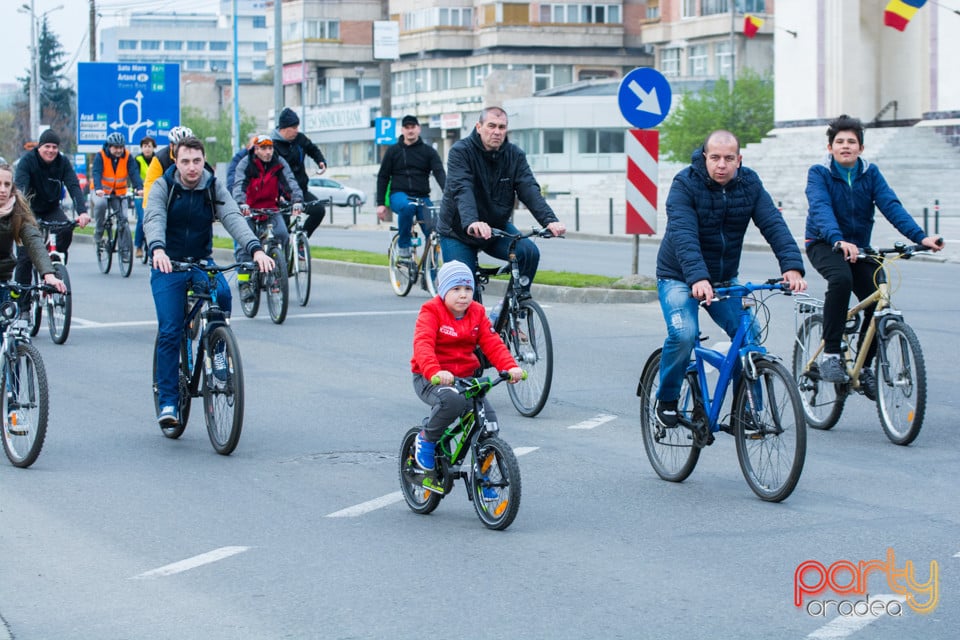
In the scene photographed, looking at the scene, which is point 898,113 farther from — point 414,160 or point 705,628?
point 705,628

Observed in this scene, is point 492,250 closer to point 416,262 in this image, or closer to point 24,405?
point 24,405

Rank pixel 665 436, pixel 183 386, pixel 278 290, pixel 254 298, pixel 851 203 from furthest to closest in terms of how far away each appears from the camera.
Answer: pixel 254 298
pixel 278 290
pixel 183 386
pixel 851 203
pixel 665 436

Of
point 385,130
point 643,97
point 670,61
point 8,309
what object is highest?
point 670,61

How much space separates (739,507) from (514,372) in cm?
133

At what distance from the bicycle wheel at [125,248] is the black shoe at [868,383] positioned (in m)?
14.3

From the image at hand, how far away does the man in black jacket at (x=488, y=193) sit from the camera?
10.5 metres

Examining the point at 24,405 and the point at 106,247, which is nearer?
the point at 24,405

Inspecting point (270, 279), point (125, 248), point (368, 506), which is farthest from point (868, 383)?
point (125, 248)

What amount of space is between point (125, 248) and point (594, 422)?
13.3 metres

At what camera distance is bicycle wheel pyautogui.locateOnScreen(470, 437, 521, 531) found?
6853mm

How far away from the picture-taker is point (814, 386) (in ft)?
31.7

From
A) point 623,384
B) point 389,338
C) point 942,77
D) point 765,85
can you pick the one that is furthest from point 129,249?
point 765,85

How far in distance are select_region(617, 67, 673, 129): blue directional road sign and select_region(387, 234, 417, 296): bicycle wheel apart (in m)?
2.86

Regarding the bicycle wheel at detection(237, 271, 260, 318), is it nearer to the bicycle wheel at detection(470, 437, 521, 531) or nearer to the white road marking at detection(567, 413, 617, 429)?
the white road marking at detection(567, 413, 617, 429)
